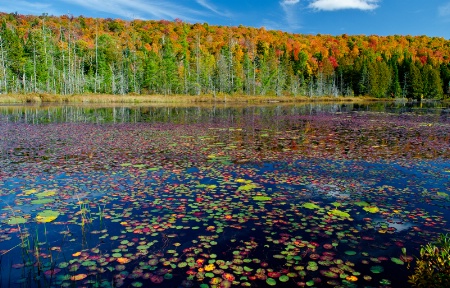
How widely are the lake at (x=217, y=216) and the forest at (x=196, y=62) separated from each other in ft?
204

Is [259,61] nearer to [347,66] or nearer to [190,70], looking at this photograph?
[190,70]

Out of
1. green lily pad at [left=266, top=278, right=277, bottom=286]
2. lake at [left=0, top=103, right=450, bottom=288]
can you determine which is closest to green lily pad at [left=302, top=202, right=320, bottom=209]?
lake at [left=0, top=103, right=450, bottom=288]

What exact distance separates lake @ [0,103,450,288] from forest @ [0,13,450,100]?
62.1 metres

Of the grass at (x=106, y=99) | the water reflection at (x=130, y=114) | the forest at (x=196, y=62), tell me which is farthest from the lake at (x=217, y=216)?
the forest at (x=196, y=62)

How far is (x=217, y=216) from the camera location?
6848mm

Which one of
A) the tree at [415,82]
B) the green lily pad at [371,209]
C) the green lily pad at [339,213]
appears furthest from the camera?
the tree at [415,82]

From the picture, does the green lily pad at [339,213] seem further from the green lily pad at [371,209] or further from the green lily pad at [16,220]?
the green lily pad at [16,220]

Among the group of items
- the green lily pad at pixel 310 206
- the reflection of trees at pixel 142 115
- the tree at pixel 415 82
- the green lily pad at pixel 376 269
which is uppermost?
the tree at pixel 415 82

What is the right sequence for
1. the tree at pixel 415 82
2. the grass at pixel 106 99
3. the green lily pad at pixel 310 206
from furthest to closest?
the tree at pixel 415 82 → the grass at pixel 106 99 → the green lily pad at pixel 310 206

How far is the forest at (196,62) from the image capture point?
232 feet

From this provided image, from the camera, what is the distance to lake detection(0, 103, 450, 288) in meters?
4.77

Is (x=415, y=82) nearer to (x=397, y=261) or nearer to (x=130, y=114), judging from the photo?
(x=130, y=114)

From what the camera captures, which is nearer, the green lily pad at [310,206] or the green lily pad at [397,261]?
the green lily pad at [397,261]

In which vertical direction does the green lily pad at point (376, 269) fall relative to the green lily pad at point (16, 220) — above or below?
below
